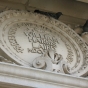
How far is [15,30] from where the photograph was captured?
336 cm

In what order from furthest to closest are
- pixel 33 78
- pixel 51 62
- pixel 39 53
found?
1. pixel 39 53
2. pixel 51 62
3. pixel 33 78

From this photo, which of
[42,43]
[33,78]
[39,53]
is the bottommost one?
[33,78]

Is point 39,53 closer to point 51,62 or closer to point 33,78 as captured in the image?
point 51,62

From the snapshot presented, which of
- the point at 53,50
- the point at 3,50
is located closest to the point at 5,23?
the point at 3,50

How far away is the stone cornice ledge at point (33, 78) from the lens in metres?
2.93

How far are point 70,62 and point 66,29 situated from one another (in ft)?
1.29

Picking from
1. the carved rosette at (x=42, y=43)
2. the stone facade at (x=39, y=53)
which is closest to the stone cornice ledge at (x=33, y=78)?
the stone facade at (x=39, y=53)

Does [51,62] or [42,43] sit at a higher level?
[42,43]

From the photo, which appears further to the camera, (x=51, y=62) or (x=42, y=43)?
(x=42, y=43)

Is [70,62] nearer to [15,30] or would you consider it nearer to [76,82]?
[76,82]

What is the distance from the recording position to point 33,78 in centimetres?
300

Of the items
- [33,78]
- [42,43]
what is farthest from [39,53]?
[33,78]

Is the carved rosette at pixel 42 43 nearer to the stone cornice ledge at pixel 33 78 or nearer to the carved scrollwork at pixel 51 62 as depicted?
the carved scrollwork at pixel 51 62

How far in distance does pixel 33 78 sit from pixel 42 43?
512mm
